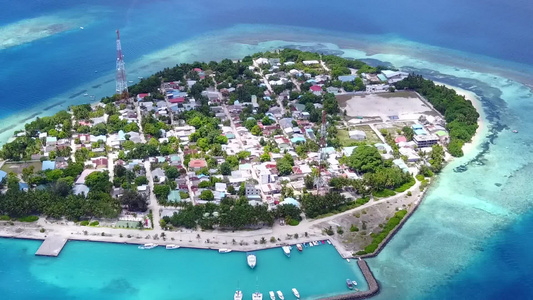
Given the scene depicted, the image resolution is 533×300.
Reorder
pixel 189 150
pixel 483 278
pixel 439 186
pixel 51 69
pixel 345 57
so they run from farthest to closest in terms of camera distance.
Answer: pixel 345 57 < pixel 51 69 < pixel 189 150 < pixel 439 186 < pixel 483 278

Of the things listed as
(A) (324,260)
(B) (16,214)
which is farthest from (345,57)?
(B) (16,214)

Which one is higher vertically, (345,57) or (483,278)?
(345,57)

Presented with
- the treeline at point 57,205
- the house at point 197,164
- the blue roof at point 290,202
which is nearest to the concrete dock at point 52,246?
the treeline at point 57,205

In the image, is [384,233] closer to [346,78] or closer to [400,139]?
[400,139]

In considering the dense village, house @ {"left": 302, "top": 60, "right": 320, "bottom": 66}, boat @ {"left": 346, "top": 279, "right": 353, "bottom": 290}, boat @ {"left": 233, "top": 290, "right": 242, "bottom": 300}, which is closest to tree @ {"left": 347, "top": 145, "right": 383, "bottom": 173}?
the dense village

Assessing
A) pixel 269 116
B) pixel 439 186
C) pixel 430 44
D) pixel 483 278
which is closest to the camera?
pixel 483 278

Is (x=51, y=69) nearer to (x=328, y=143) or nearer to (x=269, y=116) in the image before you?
(x=269, y=116)
